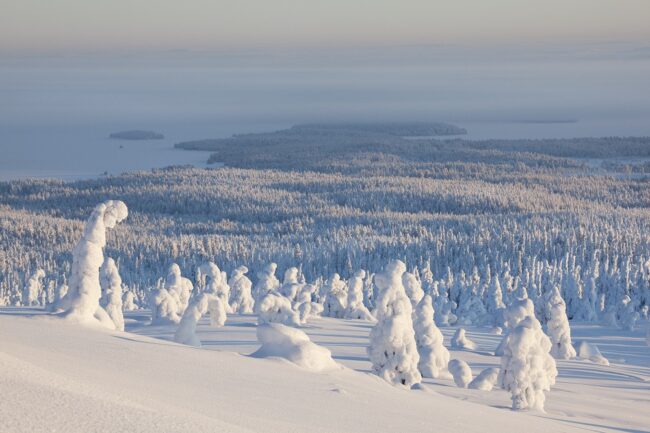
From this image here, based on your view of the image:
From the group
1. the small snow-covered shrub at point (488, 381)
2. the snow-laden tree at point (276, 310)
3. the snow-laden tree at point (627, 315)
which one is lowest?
the snow-laden tree at point (627, 315)

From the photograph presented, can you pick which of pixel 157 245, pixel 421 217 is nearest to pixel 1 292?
pixel 157 245

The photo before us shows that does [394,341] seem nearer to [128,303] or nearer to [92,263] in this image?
[92,263]

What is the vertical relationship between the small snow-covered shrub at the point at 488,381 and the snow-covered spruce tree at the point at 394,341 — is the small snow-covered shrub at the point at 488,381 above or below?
below

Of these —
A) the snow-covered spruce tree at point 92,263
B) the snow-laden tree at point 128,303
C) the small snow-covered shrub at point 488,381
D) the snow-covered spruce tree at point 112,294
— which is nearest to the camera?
the snow-covered spruce tree at point 92,263

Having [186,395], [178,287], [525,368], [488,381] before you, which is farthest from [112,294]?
[186,395]

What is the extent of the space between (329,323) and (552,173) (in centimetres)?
15312

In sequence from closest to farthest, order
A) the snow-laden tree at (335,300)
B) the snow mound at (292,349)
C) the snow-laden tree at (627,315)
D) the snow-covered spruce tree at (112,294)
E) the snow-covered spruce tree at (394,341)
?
the snow mound at (292,349) < the snow-covered spruce tree at (394,341) < the snow-covered spruce tree at (112,294) < the snow-laden tree at (335,300) < the snow-laden tree at (627,315)

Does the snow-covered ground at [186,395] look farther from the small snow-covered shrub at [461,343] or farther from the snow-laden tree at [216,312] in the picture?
the snow-laden tree at [216,312]

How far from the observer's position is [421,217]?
110 meters

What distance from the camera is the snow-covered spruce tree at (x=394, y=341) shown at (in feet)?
63.4

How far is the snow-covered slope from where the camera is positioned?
9.18 metres

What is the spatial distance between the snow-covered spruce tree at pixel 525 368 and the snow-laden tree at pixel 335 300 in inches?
597

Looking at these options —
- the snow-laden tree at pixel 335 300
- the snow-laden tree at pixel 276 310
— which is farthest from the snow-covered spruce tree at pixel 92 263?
the snow-laden tree at pixel 335 300

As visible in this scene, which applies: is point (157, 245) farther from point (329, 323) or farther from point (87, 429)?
point (87, 429)
